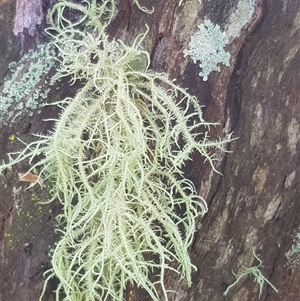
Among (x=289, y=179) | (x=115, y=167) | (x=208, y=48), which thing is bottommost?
(x=115, y=167)

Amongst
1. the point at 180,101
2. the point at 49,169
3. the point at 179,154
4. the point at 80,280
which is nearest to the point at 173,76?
the point at 180,101

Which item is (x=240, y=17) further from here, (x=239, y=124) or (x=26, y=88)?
(x=26, y=88)

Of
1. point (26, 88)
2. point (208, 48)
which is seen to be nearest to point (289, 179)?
point (208, 48)

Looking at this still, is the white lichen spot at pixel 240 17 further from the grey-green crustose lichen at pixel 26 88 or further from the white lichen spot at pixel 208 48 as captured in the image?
the grey-green crustose lichen at pixel 26 88

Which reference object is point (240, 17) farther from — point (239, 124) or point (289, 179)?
point (289, 179)

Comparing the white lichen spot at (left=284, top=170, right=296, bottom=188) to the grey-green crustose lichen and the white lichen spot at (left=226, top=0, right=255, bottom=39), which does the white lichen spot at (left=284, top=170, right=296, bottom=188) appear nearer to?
the white lichen spot at (left=226, top=0, right=255, bottom=39)

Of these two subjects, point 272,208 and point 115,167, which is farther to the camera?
point 272,208

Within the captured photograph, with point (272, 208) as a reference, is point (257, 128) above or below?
above
